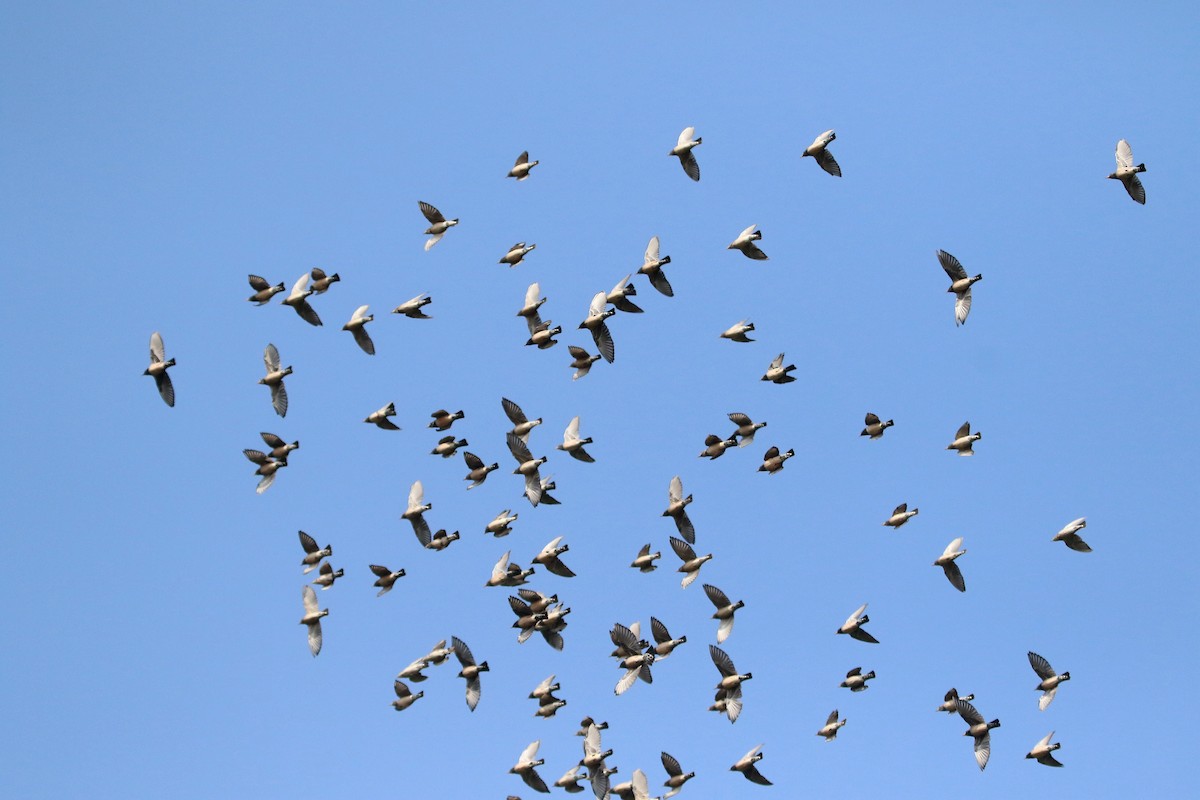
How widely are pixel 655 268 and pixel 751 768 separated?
20.8 meters

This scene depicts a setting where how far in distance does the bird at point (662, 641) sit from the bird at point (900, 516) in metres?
9.52

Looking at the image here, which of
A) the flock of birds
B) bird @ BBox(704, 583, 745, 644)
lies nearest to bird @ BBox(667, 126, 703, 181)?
the flock of birds

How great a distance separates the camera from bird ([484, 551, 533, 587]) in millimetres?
81562

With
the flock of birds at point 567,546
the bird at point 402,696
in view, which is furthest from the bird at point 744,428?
the bird at point 402,696

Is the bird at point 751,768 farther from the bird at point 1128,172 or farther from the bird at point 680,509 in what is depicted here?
the bird at point 1128,172

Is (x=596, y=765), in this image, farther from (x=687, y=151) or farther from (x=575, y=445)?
(x=687, y=151)

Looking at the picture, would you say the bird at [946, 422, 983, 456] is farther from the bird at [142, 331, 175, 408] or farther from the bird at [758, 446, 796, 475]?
the bird at [142, 331, 175, 408]

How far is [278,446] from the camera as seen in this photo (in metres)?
81.4

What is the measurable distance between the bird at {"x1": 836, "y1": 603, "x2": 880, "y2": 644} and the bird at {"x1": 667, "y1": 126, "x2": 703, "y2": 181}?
18.7 meters

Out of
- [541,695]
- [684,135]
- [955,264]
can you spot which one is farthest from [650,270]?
[541,695]

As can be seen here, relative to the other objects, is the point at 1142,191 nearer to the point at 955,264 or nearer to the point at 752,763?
the point at 955,264

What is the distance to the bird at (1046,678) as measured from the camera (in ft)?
264

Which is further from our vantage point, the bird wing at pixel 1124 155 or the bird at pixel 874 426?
the bird at pixel 874 426

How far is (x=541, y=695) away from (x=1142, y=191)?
31.1 metres
